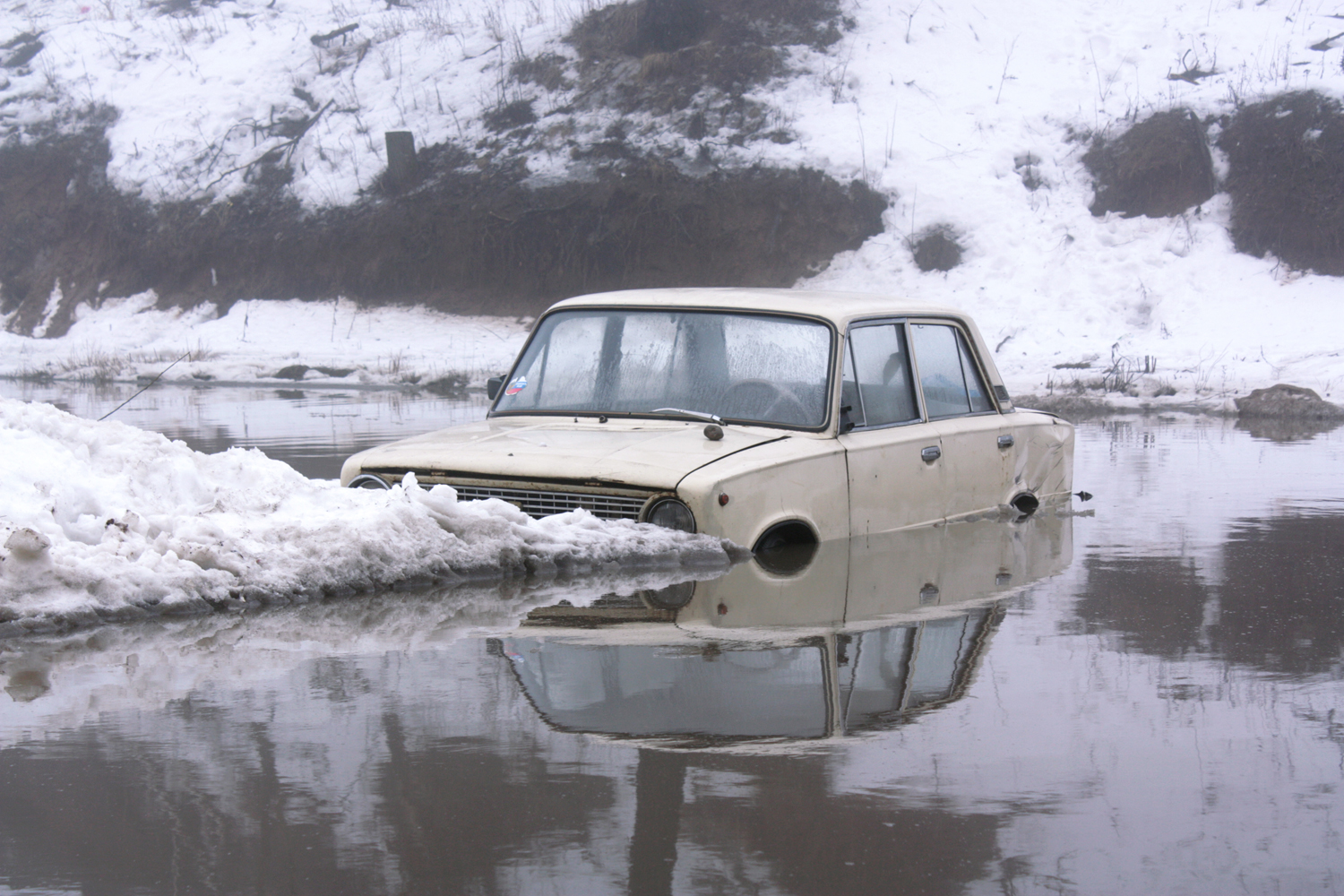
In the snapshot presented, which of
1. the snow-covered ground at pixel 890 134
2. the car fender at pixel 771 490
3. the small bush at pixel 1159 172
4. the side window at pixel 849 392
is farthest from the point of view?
the small bush at pixel 1159 172

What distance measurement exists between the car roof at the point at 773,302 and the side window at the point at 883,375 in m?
0.10

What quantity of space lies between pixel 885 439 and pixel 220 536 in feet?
10.3

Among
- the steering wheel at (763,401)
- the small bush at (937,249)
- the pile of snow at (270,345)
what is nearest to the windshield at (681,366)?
the steering wheel at (763,401)

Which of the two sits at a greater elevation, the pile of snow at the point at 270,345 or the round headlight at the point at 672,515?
the pile of snow at the point at 270,345

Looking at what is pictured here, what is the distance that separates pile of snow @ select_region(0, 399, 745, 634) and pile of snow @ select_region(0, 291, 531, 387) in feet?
47.1

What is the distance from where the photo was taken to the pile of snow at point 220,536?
6.02 m

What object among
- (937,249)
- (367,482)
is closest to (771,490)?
(367,482)

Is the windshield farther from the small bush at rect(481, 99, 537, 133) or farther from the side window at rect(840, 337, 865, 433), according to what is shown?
the small bush at rect(481, 99, 537, 133)

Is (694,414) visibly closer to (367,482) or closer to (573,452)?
(573,452)

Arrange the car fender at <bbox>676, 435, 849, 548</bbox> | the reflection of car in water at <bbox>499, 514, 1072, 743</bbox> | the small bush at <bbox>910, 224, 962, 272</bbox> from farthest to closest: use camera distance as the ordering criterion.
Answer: the small bush at <bbox>910, 224, 962, 272</bbox> < the car fender at <bbox>676, 435, 849, 548</bbox> < the reflection of car in water at <bbox>499, 514, 1072, 743</bbox>

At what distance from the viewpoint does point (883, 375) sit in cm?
813

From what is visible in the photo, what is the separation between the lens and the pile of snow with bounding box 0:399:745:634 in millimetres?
6023

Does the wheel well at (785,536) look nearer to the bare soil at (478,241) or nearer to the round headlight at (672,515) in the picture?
the round headlight at (672,515)

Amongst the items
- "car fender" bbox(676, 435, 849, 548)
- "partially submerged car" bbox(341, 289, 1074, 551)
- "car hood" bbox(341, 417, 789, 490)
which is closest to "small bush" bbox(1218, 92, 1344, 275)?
"partially submerged car" bbox(341, 289, 1074, 551)
